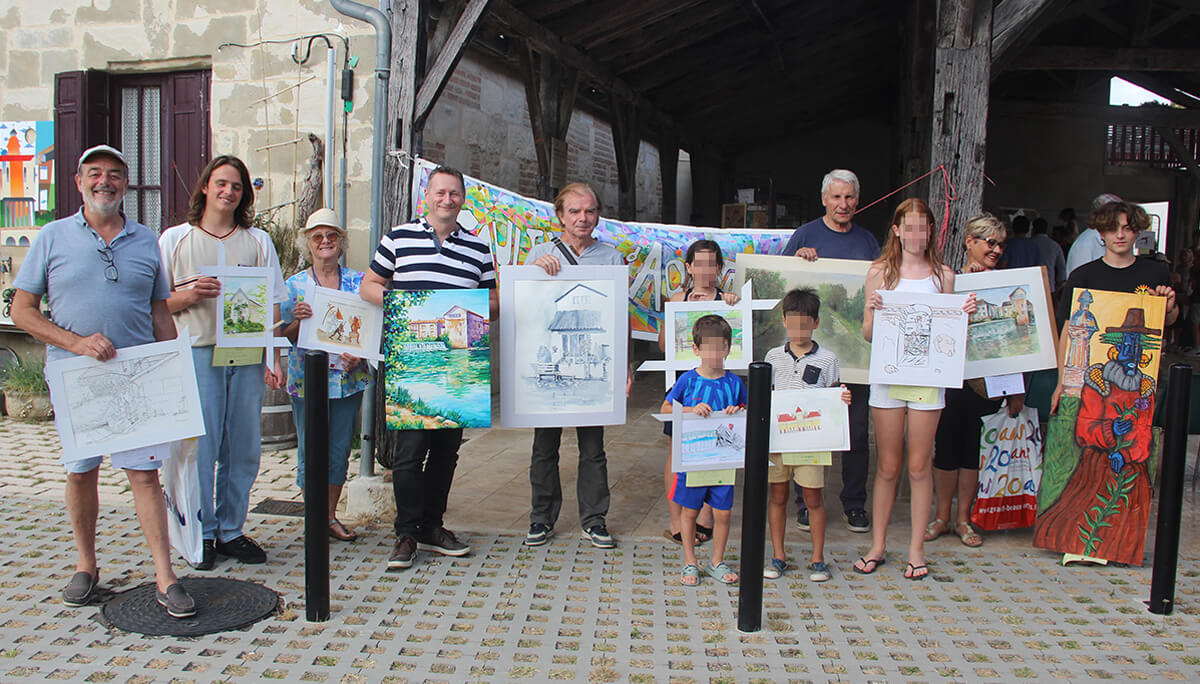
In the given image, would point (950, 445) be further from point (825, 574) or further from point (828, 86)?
point (828, 86)

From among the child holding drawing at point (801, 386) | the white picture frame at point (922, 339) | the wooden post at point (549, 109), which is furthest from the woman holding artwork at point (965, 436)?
the wooden post at point (549, 109)

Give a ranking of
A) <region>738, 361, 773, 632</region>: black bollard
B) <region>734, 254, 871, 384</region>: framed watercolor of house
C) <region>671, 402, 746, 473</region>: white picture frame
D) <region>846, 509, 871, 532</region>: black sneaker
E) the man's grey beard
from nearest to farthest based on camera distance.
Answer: <region>738, 361, 773, 632</region>: black bollard, <region>671, 402, 746, 473</region>: white picture frame, the man's grey beard, <region>734, 254, 871, 384</region>: framed watercolor of house, <region>846, 509, 871, 532</region>: black sneaker

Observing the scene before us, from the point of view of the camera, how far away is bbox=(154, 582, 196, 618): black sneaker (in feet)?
11.5

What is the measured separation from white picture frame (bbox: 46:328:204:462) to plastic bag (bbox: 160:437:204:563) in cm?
25

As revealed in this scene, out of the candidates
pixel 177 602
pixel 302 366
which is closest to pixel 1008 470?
pixel 302 366

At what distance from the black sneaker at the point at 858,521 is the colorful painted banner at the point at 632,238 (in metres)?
1.46

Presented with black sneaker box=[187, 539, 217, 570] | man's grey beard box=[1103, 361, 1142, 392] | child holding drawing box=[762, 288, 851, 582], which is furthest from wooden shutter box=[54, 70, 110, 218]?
man's grey beard box=[1103, 361, 1142, 392]

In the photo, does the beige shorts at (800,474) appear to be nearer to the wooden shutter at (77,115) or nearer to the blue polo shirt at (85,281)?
the blue polo shirt at (85,281)

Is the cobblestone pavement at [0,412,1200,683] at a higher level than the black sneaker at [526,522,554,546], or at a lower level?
lower

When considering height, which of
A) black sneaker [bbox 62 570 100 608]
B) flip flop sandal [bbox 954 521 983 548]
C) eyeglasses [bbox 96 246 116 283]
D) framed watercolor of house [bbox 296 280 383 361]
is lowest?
black sneaker [bbox 62 570 100 608]

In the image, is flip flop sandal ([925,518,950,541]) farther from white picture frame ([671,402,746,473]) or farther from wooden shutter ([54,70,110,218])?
wooden shutter ([54,70,110,218])

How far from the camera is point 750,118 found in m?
17.0

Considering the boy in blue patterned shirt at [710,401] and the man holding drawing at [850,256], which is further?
the man holding drawing at [850,256]

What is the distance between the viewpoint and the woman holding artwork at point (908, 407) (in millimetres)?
4051
